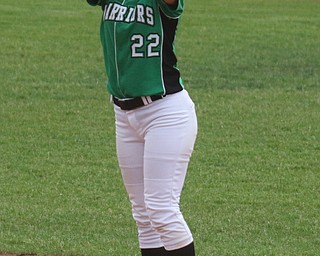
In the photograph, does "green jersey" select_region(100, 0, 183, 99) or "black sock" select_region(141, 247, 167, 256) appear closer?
"green jersey" select_region(100, 0, 183, 99)

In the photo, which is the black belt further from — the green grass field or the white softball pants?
the green grass field

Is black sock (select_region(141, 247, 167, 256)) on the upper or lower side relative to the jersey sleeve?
lower

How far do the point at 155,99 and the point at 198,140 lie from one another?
519 centimetres

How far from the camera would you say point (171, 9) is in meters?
4.33

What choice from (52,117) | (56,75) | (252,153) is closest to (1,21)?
(56,75)

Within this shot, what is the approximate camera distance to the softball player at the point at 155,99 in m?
4.41

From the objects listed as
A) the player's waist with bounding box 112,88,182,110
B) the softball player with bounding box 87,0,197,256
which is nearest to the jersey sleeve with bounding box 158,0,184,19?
the softball player with bounding box 87,0,197,256

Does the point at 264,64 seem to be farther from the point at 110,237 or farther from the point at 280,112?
the point at 110,237

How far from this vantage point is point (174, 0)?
4297 mm

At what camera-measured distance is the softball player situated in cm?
441

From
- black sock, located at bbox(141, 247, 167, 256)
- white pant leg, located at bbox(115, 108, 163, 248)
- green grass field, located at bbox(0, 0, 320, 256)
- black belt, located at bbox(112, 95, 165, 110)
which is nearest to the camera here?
black belt, located at bbox(112, 95, 165, 110)

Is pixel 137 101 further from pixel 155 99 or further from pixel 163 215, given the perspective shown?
pixel 163 215

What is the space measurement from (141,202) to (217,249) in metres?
1.49

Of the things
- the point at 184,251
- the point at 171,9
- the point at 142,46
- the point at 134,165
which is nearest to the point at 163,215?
the point at 184,251
